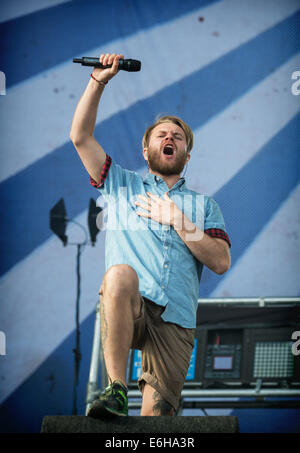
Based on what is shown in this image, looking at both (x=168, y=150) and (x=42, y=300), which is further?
(x=42, y=300)

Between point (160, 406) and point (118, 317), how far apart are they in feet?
1.01

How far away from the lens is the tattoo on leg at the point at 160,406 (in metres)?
1.49

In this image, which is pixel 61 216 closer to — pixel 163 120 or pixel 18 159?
pixel 18 159

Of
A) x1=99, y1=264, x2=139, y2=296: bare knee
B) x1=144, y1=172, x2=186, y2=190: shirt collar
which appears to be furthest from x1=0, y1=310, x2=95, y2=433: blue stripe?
x1=99, y1=264, x2=139, y2=296: bare knee

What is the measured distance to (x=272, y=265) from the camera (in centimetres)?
309

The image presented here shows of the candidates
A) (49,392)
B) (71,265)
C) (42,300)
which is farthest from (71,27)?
(49,392)

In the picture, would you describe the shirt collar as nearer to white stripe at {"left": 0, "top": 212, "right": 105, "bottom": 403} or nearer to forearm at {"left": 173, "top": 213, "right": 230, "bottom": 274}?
forearm at {"left": 173, "top": 213, "right": 230, "bottom": 274}

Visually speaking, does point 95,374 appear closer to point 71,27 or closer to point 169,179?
point 169,179

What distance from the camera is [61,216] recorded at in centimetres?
314

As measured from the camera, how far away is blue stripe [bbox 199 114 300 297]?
3121mm

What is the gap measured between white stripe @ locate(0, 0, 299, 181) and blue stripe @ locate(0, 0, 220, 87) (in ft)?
0.19

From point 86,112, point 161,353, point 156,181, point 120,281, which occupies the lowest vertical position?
point 161,353

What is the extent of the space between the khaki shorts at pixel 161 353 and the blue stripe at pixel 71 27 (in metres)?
2.27

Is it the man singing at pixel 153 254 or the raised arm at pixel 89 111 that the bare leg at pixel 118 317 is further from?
the raised arm at pixel 89 111
